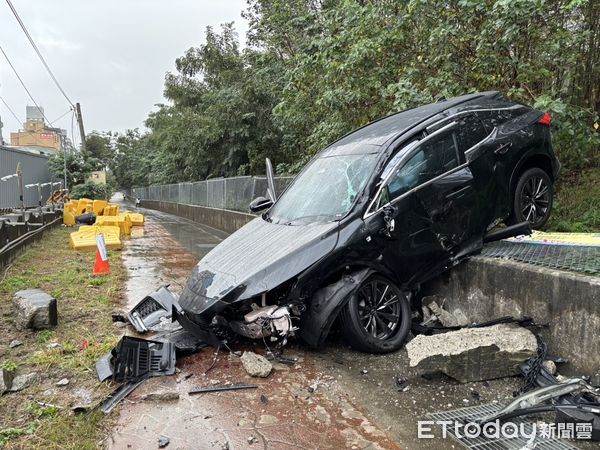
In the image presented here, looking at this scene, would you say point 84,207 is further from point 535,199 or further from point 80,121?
point 80,121

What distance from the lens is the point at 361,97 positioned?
8266 millimetres

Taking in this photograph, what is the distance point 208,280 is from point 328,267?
1.18m

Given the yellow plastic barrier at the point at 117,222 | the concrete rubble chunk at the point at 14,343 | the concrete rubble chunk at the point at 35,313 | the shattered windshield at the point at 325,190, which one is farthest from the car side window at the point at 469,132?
the yellow plastic barrier at the point at 117,222

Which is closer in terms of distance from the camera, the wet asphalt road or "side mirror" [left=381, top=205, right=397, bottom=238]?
the wet asphalt road

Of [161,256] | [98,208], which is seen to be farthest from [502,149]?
[98,208]

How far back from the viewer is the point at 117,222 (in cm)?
1336

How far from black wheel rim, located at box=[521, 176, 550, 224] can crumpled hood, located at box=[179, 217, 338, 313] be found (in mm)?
2737

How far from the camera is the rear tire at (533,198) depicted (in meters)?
5.24

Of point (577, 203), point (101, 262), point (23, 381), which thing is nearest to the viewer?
point (23, 381)

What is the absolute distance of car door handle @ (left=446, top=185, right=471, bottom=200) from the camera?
4.57 meters

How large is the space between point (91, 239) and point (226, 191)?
6.12 metres

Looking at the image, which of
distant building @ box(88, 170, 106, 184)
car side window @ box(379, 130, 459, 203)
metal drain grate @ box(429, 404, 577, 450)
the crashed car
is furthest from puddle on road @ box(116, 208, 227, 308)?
distant building @ box(88, 170, 106, 184)

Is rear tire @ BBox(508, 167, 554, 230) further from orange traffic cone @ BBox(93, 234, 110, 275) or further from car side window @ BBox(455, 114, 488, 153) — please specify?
orange traffic cone @ BBox(93, 234, 110, 275)

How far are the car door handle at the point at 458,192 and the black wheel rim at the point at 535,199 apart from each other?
3.56 feet
